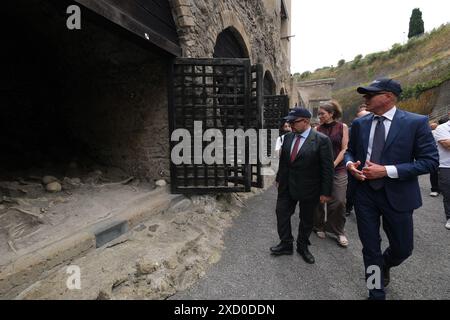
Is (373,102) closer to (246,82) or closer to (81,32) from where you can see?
(246,82)

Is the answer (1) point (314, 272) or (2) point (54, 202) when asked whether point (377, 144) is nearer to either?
(1) point (314, 272)

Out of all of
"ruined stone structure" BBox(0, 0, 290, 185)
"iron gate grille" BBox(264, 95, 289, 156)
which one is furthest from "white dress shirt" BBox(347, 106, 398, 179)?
"iron gate grille" BBox(264, 95, 289, 156)

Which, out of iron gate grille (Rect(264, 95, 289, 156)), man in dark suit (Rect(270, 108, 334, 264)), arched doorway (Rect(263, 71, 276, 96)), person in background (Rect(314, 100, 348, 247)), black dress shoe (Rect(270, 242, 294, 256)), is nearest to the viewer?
man in dark suit (Rect(270, 108, 334, 264))

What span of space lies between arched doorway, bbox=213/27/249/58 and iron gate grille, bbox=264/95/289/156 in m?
2.61

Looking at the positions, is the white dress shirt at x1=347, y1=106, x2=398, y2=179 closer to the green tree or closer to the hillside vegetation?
the hillside vegetation

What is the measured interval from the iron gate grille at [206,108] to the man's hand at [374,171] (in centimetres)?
230

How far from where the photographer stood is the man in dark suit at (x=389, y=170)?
6.74 feet

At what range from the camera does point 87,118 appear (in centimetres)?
494

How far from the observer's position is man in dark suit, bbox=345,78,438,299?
205cm

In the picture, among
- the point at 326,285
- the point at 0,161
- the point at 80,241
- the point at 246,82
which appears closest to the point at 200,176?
the point at 246,82

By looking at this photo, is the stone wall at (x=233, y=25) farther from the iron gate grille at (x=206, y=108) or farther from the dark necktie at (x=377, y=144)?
the dark necktie at (x=377, y=144)

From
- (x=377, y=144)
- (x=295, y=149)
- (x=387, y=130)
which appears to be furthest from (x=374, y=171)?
(x=295, y=149)

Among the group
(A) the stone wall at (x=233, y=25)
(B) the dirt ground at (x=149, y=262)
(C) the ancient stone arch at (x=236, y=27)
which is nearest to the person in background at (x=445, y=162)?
(B) the dirt ground at (x=149, y=262)

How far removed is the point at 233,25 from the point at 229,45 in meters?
0.50
